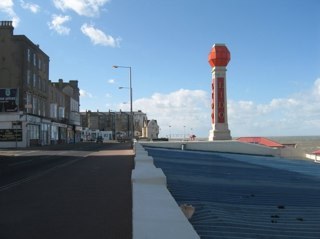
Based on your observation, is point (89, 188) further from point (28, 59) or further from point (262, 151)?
point (28, 59)

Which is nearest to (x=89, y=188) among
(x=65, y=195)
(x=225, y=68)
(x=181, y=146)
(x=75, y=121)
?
(x=65, y=195)

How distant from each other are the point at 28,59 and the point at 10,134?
9977 millimetres

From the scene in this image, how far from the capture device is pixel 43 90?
69875 millimetres

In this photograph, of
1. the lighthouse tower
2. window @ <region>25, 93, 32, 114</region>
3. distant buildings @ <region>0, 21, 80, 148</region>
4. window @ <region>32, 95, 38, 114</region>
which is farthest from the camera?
window @ <region>32, 95, 38, 114</region>

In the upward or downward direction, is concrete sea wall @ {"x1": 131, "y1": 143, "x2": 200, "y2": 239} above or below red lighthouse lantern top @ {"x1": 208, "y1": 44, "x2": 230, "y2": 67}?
below

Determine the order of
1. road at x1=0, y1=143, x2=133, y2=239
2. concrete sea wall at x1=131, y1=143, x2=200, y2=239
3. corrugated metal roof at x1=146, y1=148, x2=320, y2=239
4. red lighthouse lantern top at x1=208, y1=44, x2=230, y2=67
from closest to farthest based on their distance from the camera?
1. concrete sea wall at x1=131, y1=143, x2=200, y2=239
2. corrugated metal roof at x1=146, y1=148, x2=320, y2=239
3. road at x1=0, y1=143, x2=133, y2=239
4. red lighthouse lantern top at x1=208, y1=44, x2=230, y2=67

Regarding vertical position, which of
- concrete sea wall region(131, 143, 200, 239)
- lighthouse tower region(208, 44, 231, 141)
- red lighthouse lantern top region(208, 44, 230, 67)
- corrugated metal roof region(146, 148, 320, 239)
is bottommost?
corrugated metal roof region(146, 148, 320, 239)

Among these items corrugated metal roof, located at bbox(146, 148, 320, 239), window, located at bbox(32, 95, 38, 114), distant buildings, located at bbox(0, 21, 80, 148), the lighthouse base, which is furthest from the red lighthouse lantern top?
window, located at bbox(32, 95, 38, 114)

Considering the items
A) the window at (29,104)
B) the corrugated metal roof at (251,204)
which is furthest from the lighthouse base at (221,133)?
the corrugated metal roof at (251,204)

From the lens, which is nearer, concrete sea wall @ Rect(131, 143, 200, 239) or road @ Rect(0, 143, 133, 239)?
concrete sea wall @ Rect(131, 143, 200, 239)

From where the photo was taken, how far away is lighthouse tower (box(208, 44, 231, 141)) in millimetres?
42625

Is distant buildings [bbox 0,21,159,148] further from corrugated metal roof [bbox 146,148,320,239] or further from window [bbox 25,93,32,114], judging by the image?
corrugated metal roof [bbox 146,148,320,239]

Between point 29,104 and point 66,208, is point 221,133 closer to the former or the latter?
point 29,104

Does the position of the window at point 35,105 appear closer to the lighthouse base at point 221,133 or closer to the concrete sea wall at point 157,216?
the lighthouse base at point 221,133
